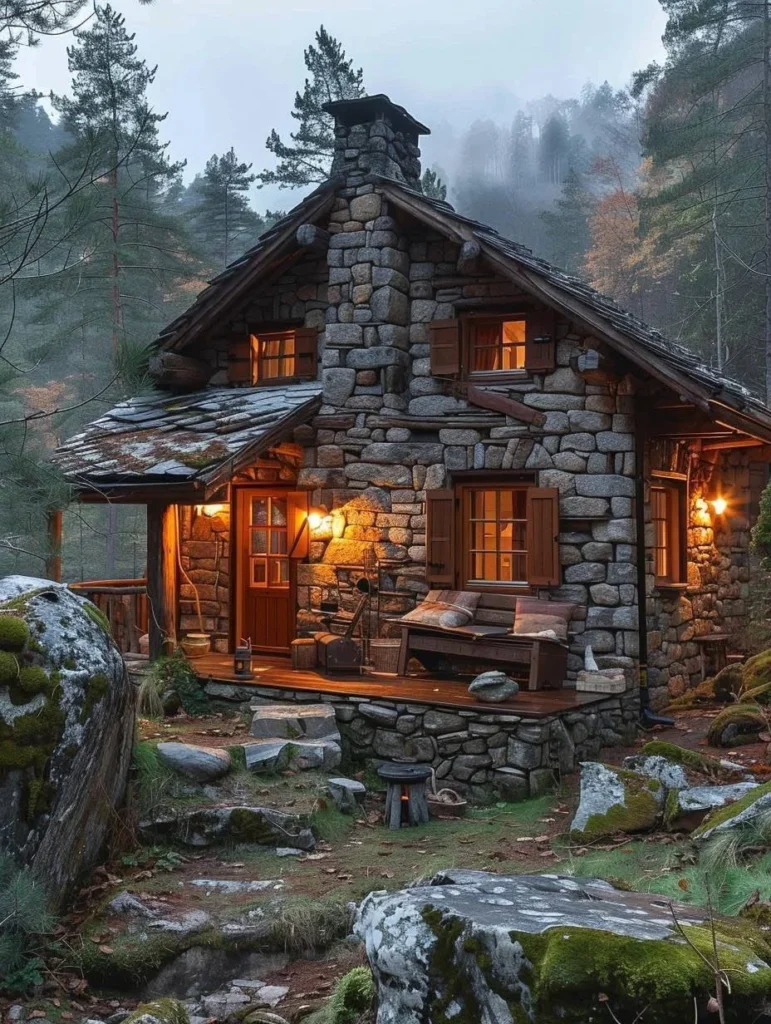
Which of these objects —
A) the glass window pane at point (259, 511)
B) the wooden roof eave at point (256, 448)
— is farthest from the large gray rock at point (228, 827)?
the glass window pane at point (259, 511)

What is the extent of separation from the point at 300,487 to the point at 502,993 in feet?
27.6

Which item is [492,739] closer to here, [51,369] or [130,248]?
[130,248]

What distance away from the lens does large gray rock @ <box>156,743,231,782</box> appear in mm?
7027

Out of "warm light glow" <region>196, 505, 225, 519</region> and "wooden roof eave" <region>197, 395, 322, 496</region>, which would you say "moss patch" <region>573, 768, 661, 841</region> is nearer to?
"wooden roof eave" <region>197, 395, 322, 496</region>

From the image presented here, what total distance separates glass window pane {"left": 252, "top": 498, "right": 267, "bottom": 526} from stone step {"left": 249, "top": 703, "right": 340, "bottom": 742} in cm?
338

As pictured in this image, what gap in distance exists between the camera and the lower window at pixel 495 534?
33.3 ft

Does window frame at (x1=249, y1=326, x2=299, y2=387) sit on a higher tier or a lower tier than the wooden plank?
higher

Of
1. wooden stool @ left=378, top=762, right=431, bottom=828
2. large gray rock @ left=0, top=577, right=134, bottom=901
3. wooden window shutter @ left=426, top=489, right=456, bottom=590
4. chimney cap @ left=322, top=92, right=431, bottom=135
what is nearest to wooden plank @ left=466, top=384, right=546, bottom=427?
wooden window shutter @ left=426, top=489, right=456, bottom=590

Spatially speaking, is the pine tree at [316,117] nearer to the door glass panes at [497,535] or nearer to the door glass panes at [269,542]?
the door glass panes at [269,542]

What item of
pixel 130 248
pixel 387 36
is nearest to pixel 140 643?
pixel 130 248

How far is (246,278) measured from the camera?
11047 mm

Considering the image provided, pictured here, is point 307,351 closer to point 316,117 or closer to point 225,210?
point 316,117

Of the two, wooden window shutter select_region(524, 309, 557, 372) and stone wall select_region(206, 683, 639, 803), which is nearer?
stone wall select_region(206, 683, 639, 803)

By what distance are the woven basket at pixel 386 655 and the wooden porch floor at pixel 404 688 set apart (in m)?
0.20
